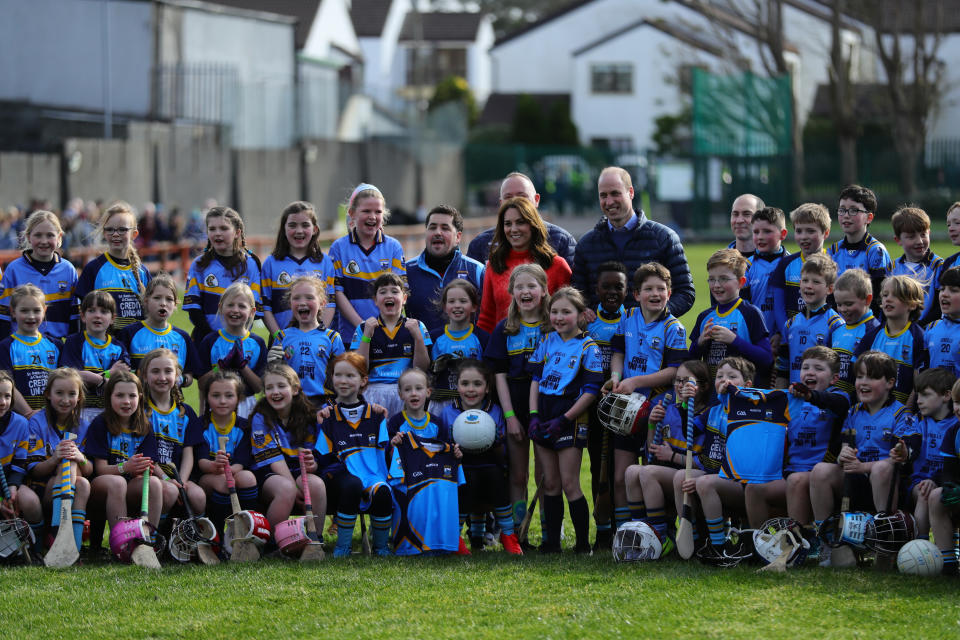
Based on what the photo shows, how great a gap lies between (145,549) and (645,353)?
9.77 ft

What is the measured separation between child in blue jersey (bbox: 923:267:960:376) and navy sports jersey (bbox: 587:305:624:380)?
1712 mm

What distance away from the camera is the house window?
5178cm

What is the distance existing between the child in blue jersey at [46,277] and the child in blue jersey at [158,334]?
0.58m

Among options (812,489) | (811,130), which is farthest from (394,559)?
(811,130)

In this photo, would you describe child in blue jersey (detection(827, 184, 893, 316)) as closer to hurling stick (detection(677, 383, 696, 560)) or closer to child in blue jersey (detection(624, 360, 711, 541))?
child in blue jersey (detection(624, 360, 711, 541))

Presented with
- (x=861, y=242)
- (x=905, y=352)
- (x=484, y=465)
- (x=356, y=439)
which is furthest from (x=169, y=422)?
(x=861, y=242)

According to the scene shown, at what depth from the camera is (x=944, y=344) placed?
648cm

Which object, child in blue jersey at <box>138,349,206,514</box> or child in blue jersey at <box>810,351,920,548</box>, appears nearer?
child in blue jersey at <box>810,351,920,548</box>

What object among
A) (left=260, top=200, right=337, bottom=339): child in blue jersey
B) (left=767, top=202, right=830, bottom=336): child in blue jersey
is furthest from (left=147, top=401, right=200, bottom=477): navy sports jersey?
(left=767, top=202, right=830, bottom=336): child in blue jersey

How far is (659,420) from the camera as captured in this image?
22.4ft

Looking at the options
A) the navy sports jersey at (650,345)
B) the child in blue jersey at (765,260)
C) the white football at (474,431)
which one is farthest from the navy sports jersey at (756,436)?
the white football at (474,431)

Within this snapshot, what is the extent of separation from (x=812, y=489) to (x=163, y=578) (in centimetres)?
342

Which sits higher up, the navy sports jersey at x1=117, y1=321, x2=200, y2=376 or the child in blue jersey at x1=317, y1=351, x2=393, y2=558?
the navy sports jersey at x1=117, y1=321, x2=200, y2=376

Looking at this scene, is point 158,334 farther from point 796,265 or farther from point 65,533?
point 796,265
